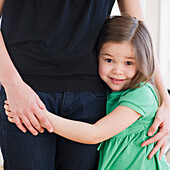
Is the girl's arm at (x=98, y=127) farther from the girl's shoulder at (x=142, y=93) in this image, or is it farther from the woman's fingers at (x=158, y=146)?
the woman's fingers at (x=158, y=146)

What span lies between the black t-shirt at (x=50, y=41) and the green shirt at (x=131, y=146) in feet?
0.75

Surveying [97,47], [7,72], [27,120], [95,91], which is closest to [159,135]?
[95,91]

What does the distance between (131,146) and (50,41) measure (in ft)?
1.74

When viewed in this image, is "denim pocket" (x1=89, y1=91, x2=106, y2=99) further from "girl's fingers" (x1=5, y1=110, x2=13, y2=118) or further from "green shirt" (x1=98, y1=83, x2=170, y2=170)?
"girl's fingers" (x1=5, y1=110, x2=13, y2=118)

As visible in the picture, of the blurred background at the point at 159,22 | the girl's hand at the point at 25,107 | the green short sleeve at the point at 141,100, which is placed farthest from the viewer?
the blurred background at the point at 159,22

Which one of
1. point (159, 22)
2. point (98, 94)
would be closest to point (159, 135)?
point (98, 94)

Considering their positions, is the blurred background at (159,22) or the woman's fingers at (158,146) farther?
the blurred background at (159,22)

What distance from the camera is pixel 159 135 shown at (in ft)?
3.71

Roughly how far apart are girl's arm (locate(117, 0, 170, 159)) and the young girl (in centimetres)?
3

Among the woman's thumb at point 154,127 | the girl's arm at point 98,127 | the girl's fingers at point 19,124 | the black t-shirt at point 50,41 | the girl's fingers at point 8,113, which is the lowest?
the woman's thumb at point 154,127

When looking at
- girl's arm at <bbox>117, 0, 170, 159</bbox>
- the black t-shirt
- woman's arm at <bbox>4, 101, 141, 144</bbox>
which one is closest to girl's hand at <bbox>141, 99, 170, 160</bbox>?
girl's arm at <bbox>117, 0, 170, 159</bbox>

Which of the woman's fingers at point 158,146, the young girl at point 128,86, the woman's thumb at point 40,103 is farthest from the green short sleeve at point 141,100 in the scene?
the woman's thumb at point 40,103

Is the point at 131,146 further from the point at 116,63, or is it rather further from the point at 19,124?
the point at 19,124

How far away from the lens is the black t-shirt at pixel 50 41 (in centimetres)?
100
